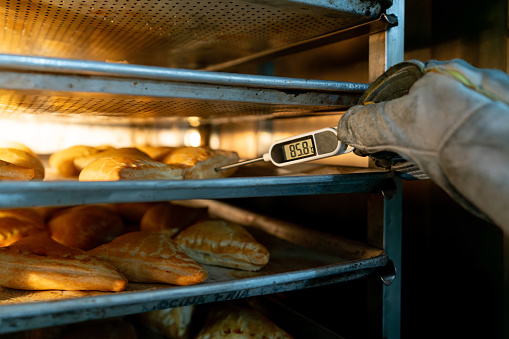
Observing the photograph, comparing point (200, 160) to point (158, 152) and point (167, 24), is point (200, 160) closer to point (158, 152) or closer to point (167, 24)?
point (158, 152)

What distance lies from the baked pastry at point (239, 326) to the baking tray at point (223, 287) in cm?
22

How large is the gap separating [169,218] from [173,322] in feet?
1.16

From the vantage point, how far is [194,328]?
1415mm

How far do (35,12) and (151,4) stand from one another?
13.1 inches

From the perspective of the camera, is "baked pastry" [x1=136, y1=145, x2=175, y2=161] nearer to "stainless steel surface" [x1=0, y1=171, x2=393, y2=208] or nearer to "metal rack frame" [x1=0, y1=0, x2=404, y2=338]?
"metal rack frame" [x1=0, y1=0, x2=404, y2=338]

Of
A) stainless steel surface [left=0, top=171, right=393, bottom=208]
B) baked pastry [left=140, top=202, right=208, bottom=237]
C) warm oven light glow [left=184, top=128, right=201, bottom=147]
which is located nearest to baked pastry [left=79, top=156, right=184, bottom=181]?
stainless steel surface [left=0, top=171, right=393, bottom=208]

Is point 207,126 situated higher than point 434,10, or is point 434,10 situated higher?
point 434,10

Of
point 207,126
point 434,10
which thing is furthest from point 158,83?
point 207,126

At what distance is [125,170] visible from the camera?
104 cm

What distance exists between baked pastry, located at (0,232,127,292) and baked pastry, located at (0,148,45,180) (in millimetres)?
200

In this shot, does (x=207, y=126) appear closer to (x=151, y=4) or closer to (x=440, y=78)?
(x=151, y=4)

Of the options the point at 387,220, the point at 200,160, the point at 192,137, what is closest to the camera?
the point at 387,220

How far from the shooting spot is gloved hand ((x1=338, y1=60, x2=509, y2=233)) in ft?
2.18

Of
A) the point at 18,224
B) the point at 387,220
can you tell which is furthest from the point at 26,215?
the point at 387,220
